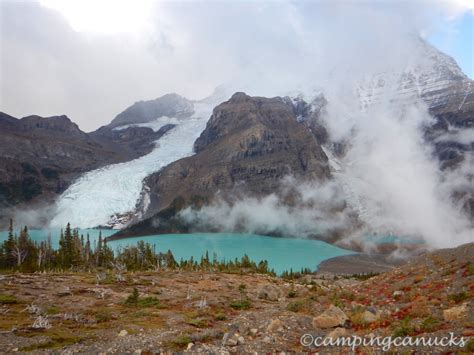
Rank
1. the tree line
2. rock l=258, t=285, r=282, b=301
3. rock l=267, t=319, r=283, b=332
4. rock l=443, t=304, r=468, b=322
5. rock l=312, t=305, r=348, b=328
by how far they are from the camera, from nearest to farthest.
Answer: rock l=443, t=304, r=468, b=322 → rock l=312, t=305, r=348, b=328 → rock l=267, t=319, r=283, b=332 → rock l=258, t=285, r=282, b=301 → the tree line

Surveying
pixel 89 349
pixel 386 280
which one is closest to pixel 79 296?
pixel 89 349

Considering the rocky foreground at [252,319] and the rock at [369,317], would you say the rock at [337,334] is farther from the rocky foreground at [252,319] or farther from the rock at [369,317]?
the rock at [369,317]

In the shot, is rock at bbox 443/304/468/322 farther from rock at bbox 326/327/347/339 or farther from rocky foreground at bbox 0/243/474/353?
rock at bbox 326/327/347/339

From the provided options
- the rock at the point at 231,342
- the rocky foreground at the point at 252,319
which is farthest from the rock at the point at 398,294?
the rock at the point at 231,342

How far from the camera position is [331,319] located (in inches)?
958

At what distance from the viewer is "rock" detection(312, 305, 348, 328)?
24.2 m

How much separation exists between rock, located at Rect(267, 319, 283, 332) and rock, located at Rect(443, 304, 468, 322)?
876 centimetres

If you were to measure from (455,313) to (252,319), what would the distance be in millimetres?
12412

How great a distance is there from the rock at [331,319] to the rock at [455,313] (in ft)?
19.0

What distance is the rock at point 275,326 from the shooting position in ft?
79.7

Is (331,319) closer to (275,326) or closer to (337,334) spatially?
(337,334)

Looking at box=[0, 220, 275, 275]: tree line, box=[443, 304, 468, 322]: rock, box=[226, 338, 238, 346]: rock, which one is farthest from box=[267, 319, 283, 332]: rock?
box=[0, 220, 275, 275]: tree line

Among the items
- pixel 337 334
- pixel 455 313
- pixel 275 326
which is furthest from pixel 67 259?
pixel 455 313

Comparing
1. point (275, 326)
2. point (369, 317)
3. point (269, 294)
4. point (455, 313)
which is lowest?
point (269, 294)
